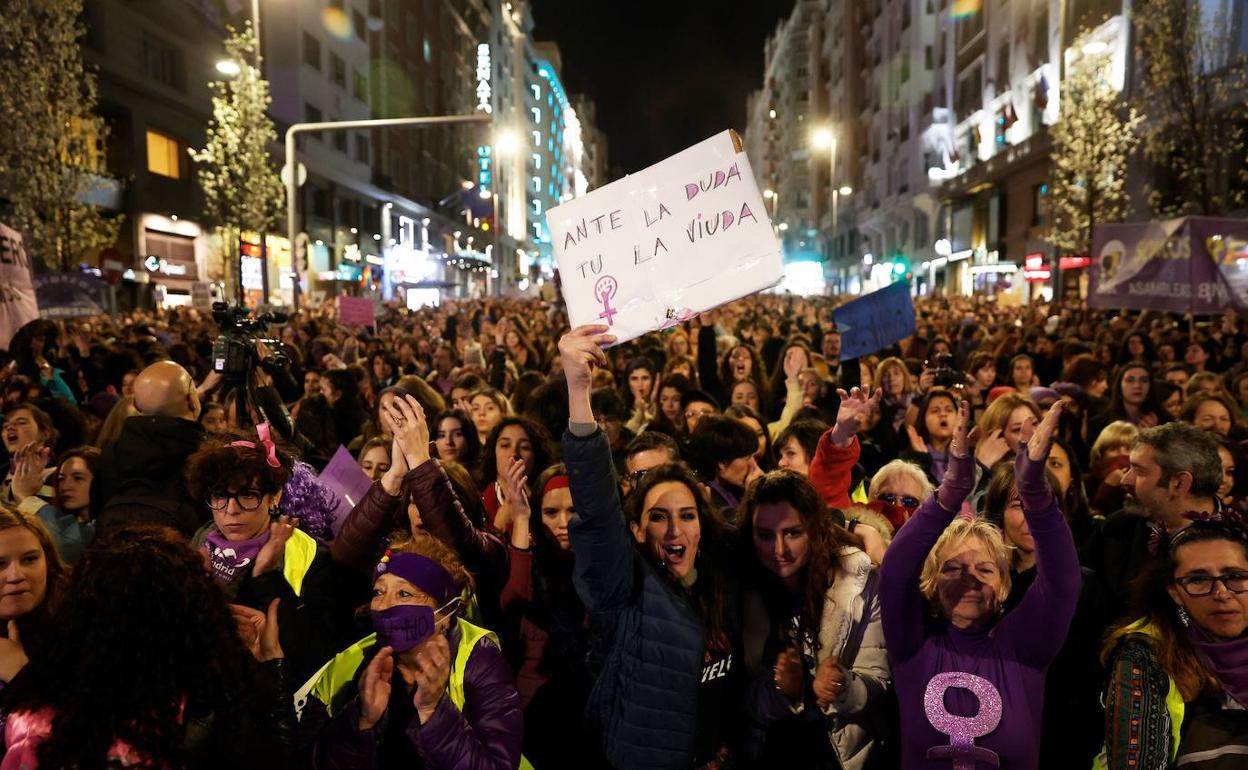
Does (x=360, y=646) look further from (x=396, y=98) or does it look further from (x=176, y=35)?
(x=396, y=98)

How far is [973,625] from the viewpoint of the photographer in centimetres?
334

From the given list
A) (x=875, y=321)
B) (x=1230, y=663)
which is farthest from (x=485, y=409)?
(x=1230, y=663)

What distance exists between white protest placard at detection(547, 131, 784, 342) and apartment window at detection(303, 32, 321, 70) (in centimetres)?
4312

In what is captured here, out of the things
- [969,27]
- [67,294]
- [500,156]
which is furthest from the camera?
[500,156]

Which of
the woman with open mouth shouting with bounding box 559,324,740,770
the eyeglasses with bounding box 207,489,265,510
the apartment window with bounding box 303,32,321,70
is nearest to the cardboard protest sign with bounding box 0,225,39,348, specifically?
the eyeglasses with bounding box 207,489,265,510

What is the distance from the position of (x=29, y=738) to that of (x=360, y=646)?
1.05 meters

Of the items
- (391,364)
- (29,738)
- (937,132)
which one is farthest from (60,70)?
(937,132)

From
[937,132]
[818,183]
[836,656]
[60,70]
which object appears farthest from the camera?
[818,183]

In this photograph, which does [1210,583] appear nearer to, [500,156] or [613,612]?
[613,612]

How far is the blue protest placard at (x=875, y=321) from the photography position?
966cm

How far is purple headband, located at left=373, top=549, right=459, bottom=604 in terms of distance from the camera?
3.06 metres

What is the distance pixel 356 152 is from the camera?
50344 millimetres

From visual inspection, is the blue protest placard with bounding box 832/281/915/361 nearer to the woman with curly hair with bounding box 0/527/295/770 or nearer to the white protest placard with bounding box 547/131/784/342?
the white protest placard with bounding box 547/131/784/342

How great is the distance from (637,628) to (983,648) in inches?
46.8
